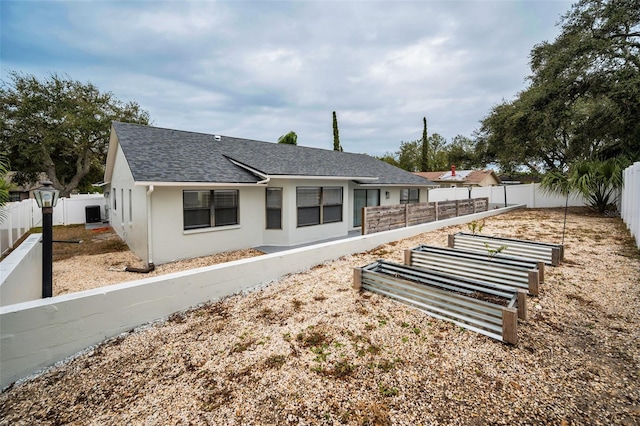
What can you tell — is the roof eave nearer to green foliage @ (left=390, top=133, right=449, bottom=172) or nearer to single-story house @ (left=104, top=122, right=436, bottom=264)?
single-story house @ (left=104, top=122, right=436, bottom=264)

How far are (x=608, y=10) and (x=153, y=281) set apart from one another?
22.5m

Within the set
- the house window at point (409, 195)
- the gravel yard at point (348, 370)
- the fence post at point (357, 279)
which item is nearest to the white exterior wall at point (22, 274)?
the gravel yard at point (348, 370)

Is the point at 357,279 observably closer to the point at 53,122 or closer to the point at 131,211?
the point at 131,211

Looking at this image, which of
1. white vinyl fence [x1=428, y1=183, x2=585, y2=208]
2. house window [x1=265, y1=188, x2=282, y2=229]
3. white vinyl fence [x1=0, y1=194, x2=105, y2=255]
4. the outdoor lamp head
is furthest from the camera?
white vinyl fence [x1=428, y1=183, x2=585, y2=208]

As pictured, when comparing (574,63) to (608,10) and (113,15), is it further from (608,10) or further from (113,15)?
(113,15)

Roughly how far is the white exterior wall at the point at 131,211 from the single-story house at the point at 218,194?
0.03 meters

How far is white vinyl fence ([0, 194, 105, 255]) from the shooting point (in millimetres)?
8867

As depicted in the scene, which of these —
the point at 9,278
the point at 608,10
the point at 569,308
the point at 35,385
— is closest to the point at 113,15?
the point at 9,278

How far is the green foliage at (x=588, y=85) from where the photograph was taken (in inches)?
527

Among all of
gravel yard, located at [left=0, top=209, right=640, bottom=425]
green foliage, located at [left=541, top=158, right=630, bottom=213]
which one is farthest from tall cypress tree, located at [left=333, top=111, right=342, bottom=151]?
gravel yard, located at [left=0, top=209, right=640, bottom=425]

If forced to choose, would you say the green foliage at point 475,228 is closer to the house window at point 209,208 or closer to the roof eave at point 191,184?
the roof eave at point 191,184

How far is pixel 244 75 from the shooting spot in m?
14.0

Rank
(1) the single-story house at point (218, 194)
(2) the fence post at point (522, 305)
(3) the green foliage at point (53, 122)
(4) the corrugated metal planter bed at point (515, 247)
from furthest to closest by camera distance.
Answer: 1. (3) the green foliage at point (53, 122)
2. (1) the single-story house at point (218, 194)
3. (4) the corrugated metal planter bed at point (515, 247)
4. (2) the fence post at point (522, 305)

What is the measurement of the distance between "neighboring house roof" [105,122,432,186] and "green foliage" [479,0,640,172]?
31.5ft
